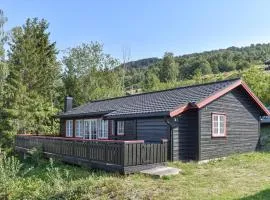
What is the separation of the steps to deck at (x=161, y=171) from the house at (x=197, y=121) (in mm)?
1955

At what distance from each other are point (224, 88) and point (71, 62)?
116 ft

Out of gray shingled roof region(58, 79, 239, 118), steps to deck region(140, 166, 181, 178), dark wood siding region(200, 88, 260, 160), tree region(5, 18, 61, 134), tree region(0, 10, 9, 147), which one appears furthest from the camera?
tree region(5, 18, 61, 134)

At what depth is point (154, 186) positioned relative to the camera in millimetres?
10219

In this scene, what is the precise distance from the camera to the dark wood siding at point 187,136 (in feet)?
48.7

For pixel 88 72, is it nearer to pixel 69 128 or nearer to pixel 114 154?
pixel 69 128

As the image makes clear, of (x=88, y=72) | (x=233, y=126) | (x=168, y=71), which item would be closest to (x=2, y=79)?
(x=233, y=126)

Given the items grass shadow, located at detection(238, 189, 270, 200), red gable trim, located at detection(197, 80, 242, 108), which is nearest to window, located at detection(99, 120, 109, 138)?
red gable trim, located at detection(197, 80, 242, 108)

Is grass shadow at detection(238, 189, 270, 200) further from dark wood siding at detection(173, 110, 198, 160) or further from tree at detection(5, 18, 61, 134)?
tree at detection(5, 18, 61, 134)

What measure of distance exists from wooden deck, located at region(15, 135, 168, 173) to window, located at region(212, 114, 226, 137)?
3.50 meters

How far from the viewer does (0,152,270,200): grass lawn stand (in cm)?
946

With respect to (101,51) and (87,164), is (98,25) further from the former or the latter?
(87,164)

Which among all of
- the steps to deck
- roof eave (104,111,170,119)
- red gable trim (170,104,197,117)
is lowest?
the steps to deck

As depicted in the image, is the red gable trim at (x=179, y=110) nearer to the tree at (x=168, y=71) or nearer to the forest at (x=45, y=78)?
the forest at (x=45, y=78)

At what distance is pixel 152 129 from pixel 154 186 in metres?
5.40
